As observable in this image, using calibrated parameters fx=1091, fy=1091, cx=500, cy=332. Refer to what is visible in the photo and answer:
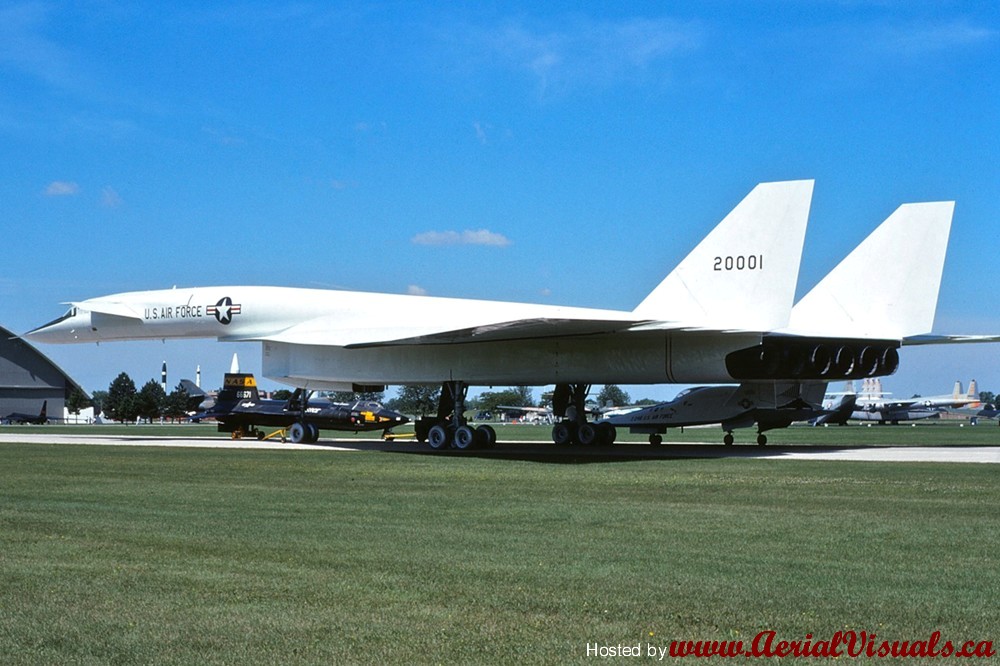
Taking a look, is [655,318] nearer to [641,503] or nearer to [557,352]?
[557,352]

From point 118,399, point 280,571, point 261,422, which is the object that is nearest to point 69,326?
point 261,422

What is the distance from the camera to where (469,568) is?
811cm

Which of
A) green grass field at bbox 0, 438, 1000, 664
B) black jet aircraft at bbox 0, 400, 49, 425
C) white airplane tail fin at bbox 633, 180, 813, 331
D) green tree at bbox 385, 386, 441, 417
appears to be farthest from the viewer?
green tree at bbox 385, 386, 441, 417

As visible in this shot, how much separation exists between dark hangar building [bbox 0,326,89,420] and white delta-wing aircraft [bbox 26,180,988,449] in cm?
5499

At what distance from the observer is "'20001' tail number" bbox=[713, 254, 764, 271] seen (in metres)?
24.2

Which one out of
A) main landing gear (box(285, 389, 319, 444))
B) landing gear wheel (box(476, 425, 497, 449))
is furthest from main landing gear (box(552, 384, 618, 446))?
main landing gear (box(285, 389, 319, 444))

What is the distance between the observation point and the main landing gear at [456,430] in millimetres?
26922

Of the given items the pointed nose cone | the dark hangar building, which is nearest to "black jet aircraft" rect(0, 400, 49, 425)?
the dark hangar building

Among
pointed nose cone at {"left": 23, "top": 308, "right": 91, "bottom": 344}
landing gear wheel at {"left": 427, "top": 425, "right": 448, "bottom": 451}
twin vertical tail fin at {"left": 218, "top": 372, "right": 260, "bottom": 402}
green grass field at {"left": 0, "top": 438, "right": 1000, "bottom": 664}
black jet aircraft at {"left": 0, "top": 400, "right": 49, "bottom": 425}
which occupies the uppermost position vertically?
pointed nose cone at {"left": 23, "top": 308, "right": 91, "bottom": 344}

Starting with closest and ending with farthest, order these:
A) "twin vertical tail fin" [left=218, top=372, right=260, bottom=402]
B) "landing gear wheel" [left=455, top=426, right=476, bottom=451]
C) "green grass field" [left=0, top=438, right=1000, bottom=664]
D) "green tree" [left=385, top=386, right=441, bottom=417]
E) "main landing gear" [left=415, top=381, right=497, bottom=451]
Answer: "green grass field" [left=0, top=438, right=1000, bottom=664], "landing gear wheel" [left=455, top=426, right=476, bottom=451], "main landing gear" [left=415, top=381, right=497, bottom=451], "twin vertical tail fin" [left=218, top=372, right=260, bottom=402], "green tree" [left=385, top=386, right=441, bottom=417]

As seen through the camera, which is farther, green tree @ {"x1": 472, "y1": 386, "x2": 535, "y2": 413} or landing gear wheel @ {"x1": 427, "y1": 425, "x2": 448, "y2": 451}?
green tree @ {"x1": 472, "y1": 386, "x2": 535, "y2": 413}

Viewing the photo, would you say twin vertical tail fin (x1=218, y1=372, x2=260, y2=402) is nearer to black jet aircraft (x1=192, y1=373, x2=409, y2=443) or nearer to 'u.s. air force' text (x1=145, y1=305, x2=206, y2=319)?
black jet aircraft (x1=192, y1=373, x2=409, y2=443)

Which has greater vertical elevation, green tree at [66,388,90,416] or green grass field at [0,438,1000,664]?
green tree at [66,388,90,416]

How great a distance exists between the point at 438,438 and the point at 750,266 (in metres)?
8.83
